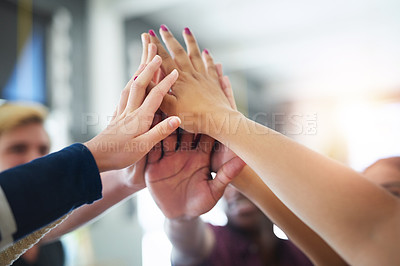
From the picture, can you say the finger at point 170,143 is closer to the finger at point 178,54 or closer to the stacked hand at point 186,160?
the stacked hand at point 186,160

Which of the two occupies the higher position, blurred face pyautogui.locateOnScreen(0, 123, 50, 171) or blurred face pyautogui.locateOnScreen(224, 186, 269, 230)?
blurred face pyautogui.locateOnScreen(0, 123, 50, 171)

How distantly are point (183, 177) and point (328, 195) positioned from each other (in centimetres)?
28

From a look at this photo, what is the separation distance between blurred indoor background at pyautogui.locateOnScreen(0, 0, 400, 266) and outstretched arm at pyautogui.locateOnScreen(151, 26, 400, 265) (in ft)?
1.12

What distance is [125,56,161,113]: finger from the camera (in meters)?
0.51

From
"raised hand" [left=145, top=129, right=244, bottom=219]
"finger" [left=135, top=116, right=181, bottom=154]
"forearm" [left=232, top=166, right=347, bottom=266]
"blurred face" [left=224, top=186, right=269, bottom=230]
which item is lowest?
"blurred face" [left=224, top=186, right=269, bottom=230]

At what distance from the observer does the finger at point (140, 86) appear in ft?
1.68

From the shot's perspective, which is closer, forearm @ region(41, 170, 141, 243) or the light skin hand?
the light skin hand

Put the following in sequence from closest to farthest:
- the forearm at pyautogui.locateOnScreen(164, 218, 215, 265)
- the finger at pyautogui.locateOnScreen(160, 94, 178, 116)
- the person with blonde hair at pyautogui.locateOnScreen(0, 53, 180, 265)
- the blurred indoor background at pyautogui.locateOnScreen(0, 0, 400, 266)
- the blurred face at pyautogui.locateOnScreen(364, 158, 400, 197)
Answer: the person with blonde hair at pyautogui.locateOnScreen(0, 53, 180, 265) < the blurred face at pyautogui.locateOnScreen(364, 158, 400, 197) < the finger at pyautogui.locateOnScreen(160, 94, 178, 116) < the forearm at pyautogui.locateOnScreen(164, 218, 215, 265) < the blurred indoor background at pyautogui.locateOnScreen(0, 0, 400, 266)

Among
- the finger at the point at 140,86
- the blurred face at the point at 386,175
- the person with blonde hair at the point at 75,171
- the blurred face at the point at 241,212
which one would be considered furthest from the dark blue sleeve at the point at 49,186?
the blurred face at the point at 241,212

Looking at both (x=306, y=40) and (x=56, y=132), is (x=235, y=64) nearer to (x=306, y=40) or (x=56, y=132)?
(x=306, y=40)

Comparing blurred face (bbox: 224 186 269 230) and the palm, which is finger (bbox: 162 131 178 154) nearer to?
the palm

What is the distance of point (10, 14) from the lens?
1751 millimetres

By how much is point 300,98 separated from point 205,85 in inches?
149

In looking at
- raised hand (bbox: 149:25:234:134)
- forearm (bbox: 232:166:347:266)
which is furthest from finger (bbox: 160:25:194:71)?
forearm (bbox: 232:166:347:266)
